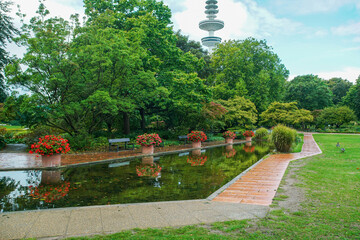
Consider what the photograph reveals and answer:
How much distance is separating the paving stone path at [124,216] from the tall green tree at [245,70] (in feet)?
105

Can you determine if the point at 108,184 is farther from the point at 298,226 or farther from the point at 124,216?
the point at 298,226

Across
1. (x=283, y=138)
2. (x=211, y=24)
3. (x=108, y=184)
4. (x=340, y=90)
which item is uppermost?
(x=211, y=24)

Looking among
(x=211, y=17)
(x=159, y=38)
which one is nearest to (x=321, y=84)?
(x=159, y=38)

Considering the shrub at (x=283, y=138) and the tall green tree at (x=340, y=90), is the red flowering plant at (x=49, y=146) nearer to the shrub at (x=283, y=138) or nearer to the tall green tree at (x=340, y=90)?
the shrub at (x=283, y=138)

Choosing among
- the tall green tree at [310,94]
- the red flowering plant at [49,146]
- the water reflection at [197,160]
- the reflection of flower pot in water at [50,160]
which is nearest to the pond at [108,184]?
the reflection of flower pot in water at [50,160]

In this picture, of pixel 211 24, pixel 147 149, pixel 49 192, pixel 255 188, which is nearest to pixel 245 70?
pixel 147 149

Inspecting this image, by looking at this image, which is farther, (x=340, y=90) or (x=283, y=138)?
(x=340, y=90)

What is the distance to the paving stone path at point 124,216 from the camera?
14.2 feet

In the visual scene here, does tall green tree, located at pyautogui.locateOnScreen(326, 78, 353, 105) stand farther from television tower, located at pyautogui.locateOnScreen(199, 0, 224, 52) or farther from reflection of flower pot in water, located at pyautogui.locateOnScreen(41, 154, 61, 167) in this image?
reflection of flower pot in water, located at pyautogui.locateOnScreen(41, 154, 61, 167)

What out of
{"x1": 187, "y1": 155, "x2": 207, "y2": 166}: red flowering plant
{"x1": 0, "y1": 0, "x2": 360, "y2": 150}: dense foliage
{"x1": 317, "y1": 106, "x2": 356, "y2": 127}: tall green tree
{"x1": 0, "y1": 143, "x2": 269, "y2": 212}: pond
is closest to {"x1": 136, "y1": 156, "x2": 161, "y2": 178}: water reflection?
{"x1": 0, "y1": 143, "x2": 269, "y2": 212}: pond

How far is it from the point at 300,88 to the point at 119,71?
57651 mm

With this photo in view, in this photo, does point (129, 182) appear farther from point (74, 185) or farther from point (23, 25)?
point (23, 25)

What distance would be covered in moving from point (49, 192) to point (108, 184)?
1.69m

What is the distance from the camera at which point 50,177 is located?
364 inches
